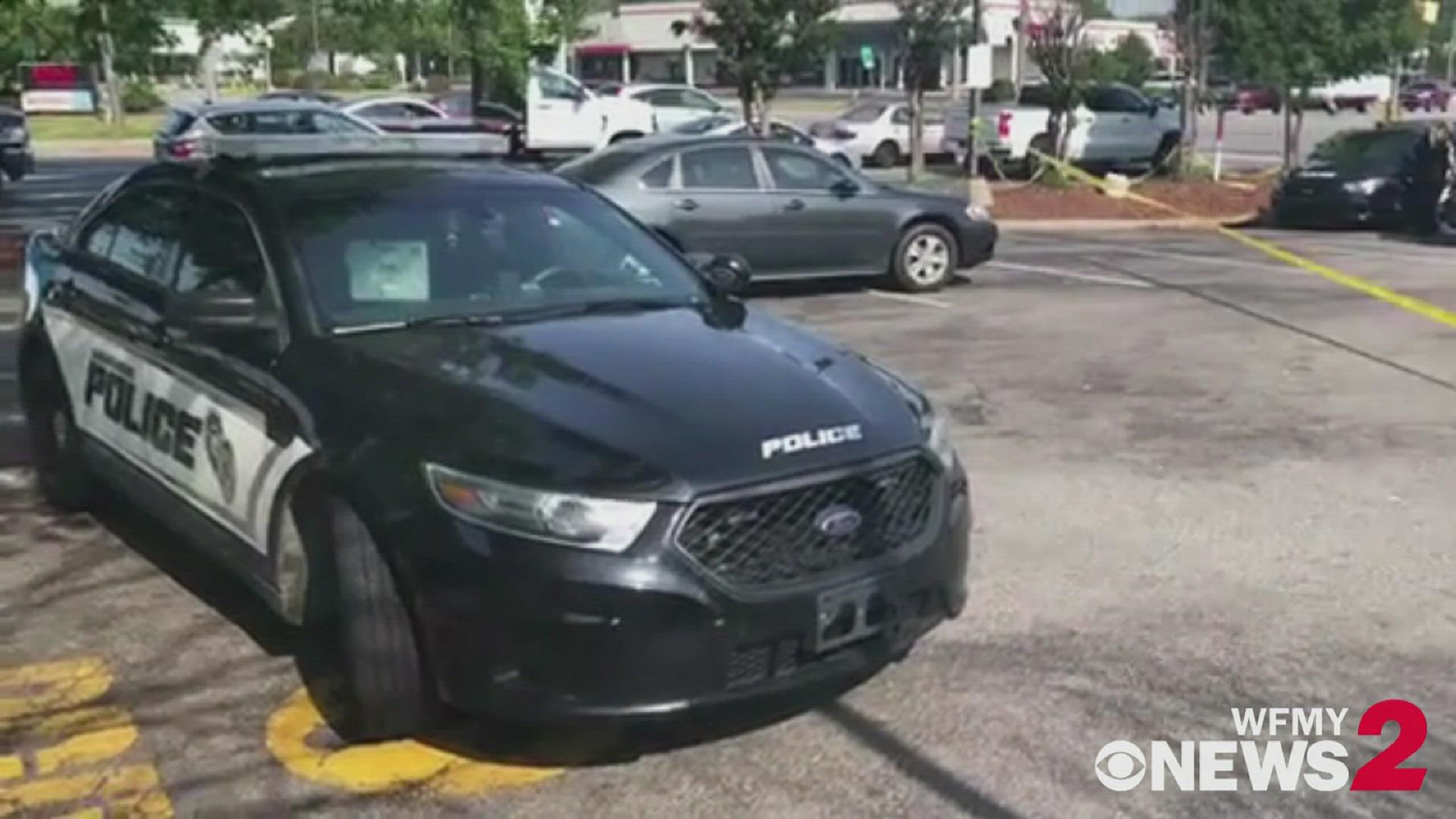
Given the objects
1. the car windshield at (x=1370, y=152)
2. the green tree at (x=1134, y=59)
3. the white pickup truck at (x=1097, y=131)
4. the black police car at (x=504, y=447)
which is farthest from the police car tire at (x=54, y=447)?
the green tree at (x=1134, y=59)

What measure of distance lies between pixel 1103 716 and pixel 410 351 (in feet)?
7.51

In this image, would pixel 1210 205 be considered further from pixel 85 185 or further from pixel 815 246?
pixel 85 185

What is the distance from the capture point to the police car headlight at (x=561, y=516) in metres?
4.07

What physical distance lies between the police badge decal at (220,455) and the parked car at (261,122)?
18764mm

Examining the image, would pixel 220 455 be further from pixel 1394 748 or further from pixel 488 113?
pixel 488 113

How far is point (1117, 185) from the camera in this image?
24.1 meters

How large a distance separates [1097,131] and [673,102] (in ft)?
28.4

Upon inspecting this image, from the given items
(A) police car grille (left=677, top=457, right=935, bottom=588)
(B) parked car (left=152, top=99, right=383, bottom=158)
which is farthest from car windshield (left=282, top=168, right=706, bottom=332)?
(B) parked car (left=152, top=99, right=383, bottom=158)

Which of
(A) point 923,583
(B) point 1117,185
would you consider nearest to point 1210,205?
(B) point 1117,185

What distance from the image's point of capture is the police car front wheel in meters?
4.33

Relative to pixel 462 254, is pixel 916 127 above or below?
below

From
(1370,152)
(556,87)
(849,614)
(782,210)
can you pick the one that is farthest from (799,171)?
(556,87)

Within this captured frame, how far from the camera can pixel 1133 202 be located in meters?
23.4

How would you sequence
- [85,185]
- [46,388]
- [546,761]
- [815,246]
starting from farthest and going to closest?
[85,185], [815,246], [46,388], [546,761]
